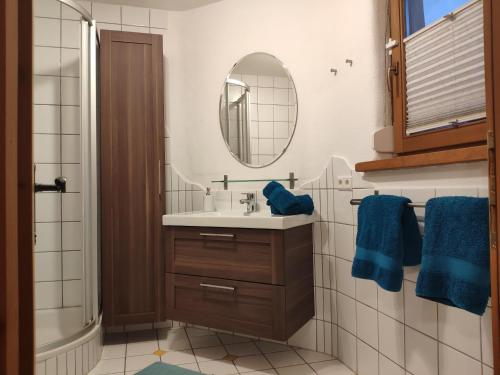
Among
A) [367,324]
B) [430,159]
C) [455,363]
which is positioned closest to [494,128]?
[430,159]

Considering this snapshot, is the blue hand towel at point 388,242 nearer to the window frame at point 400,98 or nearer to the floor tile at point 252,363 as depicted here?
the window frame at point 400,98

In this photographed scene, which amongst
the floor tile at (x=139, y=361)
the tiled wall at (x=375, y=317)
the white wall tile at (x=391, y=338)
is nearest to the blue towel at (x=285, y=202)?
the tiled wall at (x=375, y=317)

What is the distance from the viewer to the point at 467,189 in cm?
112

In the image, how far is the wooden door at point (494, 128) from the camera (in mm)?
602

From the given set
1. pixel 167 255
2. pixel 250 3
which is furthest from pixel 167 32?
pixel 167 255

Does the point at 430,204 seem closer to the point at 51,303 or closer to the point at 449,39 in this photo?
the point at 449,39

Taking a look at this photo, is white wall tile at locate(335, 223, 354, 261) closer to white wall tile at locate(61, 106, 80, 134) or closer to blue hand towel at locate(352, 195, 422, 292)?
blue hand towel at locate(352, 195, 422, 292)

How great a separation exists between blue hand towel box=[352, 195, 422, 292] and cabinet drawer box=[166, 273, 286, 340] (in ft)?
1.48

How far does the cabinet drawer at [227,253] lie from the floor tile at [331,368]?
0.54m

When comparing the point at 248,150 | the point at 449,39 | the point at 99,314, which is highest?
the point at 449,39

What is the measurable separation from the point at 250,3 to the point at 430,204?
5.72ft

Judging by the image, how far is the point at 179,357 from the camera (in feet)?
6.24

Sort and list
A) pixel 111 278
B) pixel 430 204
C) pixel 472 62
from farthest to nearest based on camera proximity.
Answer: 1. pixel 111 278
2. pixel 472 62
3. pixel 430 204

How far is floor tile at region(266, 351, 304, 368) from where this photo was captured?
1.84 m
